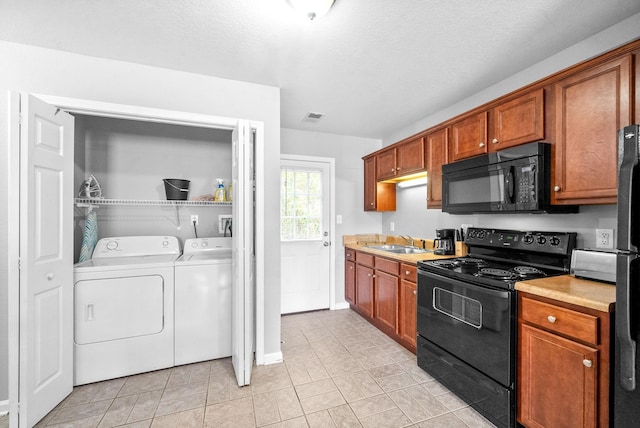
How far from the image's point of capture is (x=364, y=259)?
340 centimetres

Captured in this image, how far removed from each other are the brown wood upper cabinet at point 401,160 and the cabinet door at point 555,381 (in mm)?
1873

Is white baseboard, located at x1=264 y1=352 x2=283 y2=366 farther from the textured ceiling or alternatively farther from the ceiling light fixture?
the ceiling light fixture

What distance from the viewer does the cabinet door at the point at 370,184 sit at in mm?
3822

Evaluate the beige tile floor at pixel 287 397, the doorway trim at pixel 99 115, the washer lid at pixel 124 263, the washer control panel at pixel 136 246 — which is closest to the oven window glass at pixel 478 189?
the beige tile floor at pixel 287 397

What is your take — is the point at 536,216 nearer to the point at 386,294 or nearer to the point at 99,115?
the point at 386,294

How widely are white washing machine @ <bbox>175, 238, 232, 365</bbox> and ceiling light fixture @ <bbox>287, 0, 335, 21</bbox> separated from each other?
1.97 m

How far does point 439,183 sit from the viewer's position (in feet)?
9.07

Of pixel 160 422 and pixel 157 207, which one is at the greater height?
pixel 157 207

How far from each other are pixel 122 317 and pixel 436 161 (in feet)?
10.1

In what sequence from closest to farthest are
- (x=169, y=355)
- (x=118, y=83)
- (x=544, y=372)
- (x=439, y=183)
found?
(x=544, y=372) → (x=118, y=83) → (x=169, y=355) → (x=439, y=183)

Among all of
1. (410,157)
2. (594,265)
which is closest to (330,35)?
(410,157)

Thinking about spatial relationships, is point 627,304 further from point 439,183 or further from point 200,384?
point 200,384

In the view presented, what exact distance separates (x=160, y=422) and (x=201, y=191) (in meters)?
2.06

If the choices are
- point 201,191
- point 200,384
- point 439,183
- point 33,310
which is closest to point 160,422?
point 200,384
